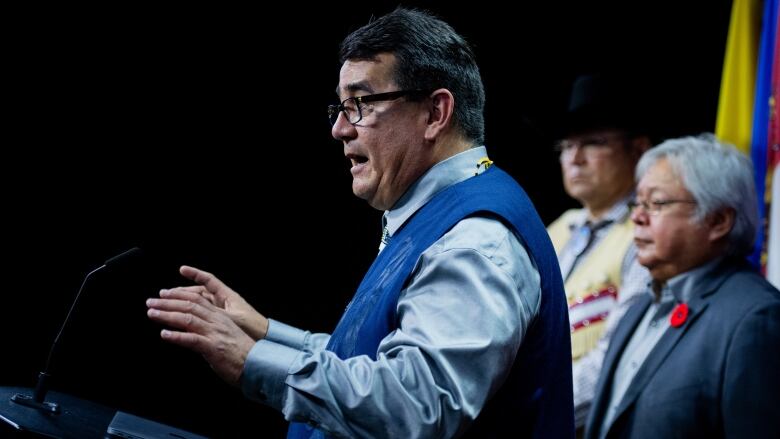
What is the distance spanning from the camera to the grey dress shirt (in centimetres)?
117

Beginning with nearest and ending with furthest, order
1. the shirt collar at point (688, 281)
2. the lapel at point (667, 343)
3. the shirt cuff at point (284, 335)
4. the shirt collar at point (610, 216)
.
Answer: the shirt cuff at point (284, 335)
the lapel at point (667, 343)
the shirt collar at point (688, 281)
the shirt collar at point (610, 216)

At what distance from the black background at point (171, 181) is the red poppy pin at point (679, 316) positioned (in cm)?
124

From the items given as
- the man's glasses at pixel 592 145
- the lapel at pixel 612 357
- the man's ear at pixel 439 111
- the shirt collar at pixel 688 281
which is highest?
the man's ear at pixel 439 111

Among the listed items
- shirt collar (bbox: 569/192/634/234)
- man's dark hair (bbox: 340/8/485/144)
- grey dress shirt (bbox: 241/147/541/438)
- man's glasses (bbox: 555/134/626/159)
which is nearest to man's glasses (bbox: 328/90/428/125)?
man's dark hair (bbox: 340/8/485/144)

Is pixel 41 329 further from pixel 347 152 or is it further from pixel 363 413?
pixel 363 413

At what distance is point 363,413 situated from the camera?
1174 mm

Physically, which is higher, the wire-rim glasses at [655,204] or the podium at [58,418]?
the wire-rim glasses at [655,204]

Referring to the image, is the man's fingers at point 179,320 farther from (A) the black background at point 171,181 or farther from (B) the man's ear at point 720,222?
(B) the man's ear at point 720,222

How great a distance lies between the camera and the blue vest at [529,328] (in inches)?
53.9

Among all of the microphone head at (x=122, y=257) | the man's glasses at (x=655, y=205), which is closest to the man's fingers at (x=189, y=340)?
the microphone head at (x=122, y=257)

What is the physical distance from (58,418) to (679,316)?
1.58 metres

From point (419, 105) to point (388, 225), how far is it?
0.24m

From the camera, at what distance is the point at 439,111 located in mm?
1616

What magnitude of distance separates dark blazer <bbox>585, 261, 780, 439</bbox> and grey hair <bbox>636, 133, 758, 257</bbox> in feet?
0.54
